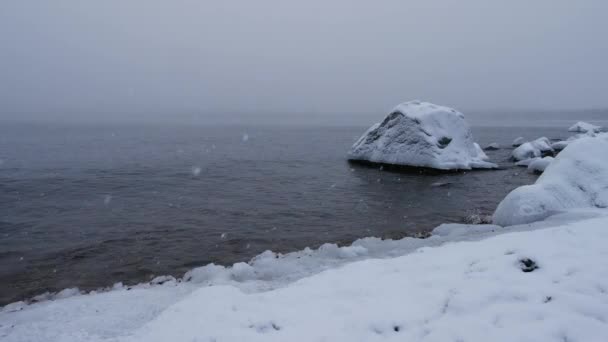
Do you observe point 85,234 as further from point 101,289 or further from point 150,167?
point 150,167

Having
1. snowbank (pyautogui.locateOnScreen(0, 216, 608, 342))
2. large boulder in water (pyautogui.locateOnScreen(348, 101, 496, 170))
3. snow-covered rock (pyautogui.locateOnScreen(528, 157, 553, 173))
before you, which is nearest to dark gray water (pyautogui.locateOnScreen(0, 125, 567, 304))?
snow-covered rock (pyautogui.locateOnScreen(528, 157, 553, 173))

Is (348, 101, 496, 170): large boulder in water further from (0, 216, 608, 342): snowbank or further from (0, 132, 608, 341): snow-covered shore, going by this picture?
(0, 216, 608, 342): snowbank

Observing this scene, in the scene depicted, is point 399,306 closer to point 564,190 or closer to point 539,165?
point 564,190

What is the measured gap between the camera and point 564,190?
14031mm

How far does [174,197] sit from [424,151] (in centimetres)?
2019

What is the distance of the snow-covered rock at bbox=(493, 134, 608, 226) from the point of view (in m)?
13.4

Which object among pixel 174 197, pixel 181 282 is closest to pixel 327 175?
pixel 174 197

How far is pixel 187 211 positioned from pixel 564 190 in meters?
17.1

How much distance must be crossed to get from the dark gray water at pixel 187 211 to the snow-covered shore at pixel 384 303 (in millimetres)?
2410

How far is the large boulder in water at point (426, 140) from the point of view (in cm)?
2920

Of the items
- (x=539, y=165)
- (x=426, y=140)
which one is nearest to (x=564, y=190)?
(x=426, y=140)

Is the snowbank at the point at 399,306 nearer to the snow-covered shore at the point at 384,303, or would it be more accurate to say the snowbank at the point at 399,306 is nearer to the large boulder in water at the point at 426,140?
the snow-covered shore at the point at 384,303

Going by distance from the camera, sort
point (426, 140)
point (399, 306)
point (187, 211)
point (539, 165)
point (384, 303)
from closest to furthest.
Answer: point (399, 306) → point (384, 303) → point (187, 211) → point (539, 165) → point (426, 140)

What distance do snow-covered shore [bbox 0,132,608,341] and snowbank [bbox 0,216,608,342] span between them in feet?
0.06
